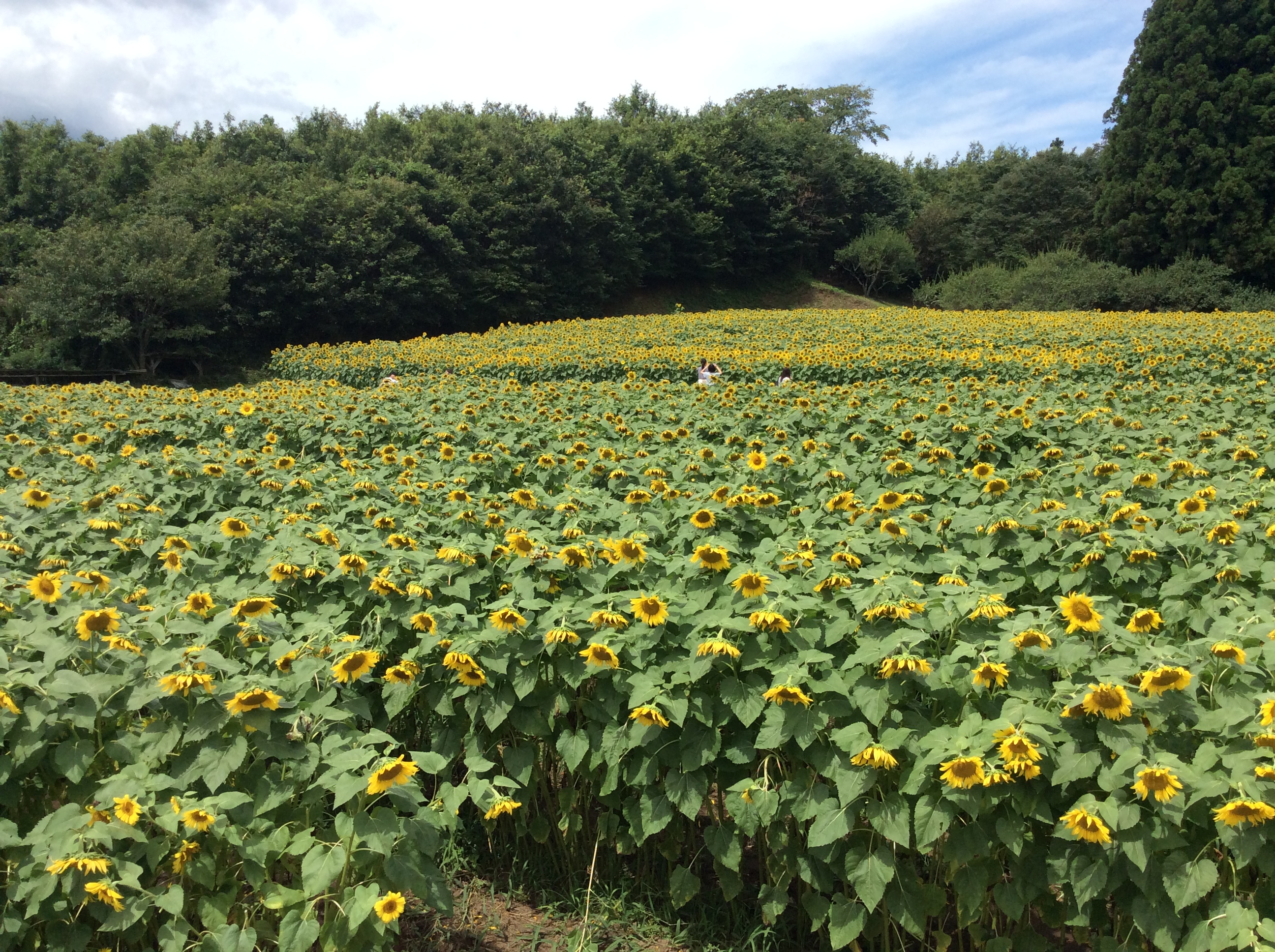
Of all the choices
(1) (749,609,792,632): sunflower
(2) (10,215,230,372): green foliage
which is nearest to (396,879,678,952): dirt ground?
(1) (749,609,792,632): sunflower

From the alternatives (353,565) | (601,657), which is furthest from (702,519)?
(353,565)

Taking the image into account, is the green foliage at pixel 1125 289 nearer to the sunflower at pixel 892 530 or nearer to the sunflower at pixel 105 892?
the sunflower at pixel 892 530

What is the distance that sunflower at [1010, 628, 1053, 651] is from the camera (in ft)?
6.88

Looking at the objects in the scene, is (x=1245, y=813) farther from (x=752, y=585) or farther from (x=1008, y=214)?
(x=1008, y=214)

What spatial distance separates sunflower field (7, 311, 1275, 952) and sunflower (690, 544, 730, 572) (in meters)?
0.01

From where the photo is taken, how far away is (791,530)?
3.29 m

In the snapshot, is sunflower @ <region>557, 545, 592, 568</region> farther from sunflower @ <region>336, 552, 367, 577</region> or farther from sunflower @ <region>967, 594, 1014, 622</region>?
sunflower @ <region>967, 594, 1014, 622</region>

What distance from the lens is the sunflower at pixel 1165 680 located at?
1.90m

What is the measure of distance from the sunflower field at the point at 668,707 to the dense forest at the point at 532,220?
791 inches

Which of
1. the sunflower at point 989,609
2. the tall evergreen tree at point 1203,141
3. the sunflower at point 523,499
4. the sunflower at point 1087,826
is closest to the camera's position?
the sunflower at point 1087,826

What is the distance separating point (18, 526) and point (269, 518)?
3.29ft

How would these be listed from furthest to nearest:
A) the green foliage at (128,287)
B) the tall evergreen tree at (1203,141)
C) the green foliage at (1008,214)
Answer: the green foliage at (1008,214) < the tall evergreen tree at (1203,141) < the green foliage at (128,287)

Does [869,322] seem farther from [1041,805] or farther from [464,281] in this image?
[1041,805]

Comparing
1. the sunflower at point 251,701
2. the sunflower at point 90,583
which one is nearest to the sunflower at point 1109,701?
the sunflower at point 251,701
